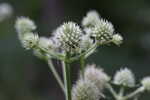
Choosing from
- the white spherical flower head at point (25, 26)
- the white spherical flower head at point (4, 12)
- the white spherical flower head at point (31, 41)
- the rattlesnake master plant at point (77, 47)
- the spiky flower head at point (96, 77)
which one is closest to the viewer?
the rattlesnake master plant at point (77, 47)

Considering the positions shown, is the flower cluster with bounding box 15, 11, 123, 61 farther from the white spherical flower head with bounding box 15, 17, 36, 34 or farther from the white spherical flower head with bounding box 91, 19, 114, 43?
the white spherical flower head with bounding box 15, 17, 36, 34

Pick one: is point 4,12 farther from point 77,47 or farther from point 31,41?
point 77,47

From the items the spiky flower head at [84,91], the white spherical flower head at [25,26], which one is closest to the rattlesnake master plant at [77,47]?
the spiky flower head at [84,91]

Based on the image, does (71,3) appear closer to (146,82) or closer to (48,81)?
(48,81)

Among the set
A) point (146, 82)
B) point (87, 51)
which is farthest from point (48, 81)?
point (87, 51)

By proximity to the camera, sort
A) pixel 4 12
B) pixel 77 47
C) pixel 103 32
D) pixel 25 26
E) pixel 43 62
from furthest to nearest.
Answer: pixel 43 62 → pixel 4 12 → pixel 25 26 → pixel 103 32 → pixel 77 47

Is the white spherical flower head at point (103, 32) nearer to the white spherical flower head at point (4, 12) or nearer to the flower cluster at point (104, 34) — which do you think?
the flower cluster at point (104, 34)

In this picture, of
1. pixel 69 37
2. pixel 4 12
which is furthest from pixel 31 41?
pixel 4 12
